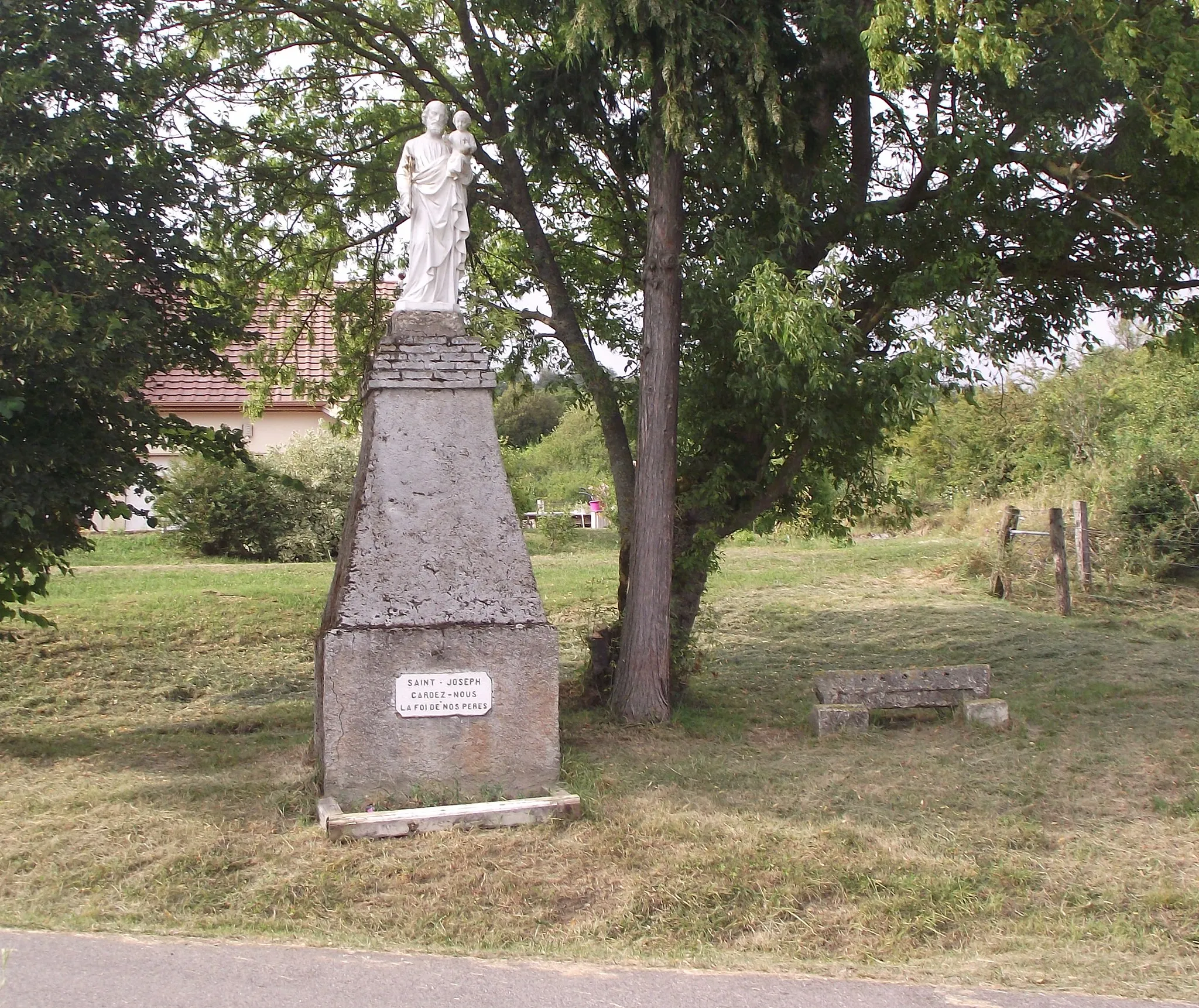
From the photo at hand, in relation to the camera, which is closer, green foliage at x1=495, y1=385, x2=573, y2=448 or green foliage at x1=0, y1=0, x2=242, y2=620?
green foliage at x1=0, y1=0, x2=242, y2=620

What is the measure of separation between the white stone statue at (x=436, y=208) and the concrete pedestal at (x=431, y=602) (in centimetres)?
22

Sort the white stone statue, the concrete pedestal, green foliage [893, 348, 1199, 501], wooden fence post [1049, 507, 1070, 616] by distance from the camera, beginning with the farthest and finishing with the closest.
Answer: green foliage [893, 348, 1199, 501] → wooden fence post [1049, 507, 1070, 616] → the white stone statue → the concrete pedestal

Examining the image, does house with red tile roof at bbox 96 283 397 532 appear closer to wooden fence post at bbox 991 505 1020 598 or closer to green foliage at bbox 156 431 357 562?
green foliage at bbox 156 431 357 562

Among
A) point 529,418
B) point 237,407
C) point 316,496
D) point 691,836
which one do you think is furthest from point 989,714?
point 529,418

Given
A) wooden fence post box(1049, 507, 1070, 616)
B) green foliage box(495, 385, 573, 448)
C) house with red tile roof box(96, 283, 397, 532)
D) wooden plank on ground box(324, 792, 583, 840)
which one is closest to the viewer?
wooden plank on ground box(324, 792, 583, 840)

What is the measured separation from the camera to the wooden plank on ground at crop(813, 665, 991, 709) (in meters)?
10.0

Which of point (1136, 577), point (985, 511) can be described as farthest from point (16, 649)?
point (985, 511)

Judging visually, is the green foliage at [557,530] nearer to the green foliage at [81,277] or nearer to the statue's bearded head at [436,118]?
the green foliage at [81,277]

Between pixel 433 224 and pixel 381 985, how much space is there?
16.6 feet

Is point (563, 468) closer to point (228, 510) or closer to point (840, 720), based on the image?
point (228, 510)

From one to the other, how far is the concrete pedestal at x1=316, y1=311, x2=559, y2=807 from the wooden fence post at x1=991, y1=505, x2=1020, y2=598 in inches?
445

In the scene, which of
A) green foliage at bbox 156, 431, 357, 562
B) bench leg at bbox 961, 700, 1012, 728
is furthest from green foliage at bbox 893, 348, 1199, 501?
bench leg at bbox 961, 700, 1012, 728

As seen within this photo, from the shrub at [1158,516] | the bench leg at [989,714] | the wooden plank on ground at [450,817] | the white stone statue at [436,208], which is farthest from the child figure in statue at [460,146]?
the shrub at [1158,516]

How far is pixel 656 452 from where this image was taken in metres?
10.1
